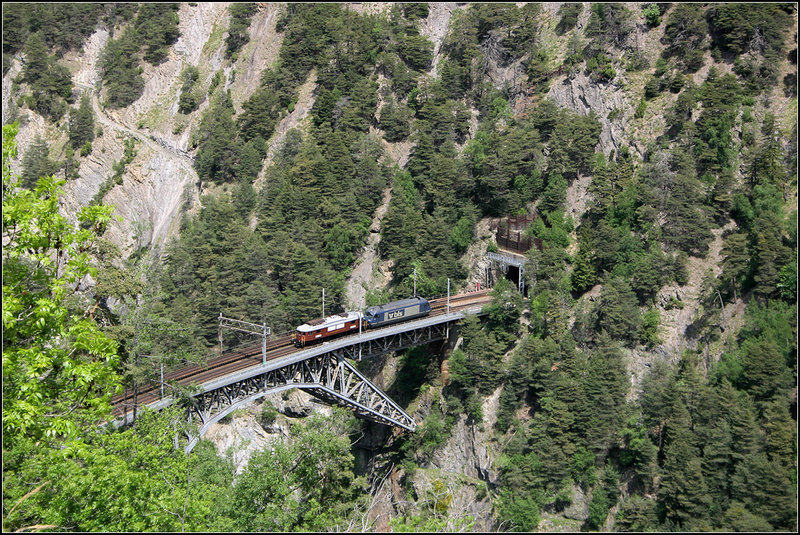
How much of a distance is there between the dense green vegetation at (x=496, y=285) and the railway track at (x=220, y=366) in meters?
2.11

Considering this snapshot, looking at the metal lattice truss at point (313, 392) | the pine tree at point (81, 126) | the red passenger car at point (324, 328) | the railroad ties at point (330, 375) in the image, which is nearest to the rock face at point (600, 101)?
the railroad ties at point (330, 375)

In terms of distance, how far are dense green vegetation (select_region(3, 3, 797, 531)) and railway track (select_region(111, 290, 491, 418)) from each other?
211 centimetres

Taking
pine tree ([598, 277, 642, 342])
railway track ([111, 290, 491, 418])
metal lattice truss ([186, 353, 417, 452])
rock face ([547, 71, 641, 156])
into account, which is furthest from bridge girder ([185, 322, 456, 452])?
rock face ([547, 71, 641, 156])

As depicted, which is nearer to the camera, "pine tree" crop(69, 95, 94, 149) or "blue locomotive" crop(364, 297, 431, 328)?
"blue locomotive" crop(364, 297, 431, 328)

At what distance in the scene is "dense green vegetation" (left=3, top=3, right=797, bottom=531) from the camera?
20312 mm

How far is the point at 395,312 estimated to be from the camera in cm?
5628

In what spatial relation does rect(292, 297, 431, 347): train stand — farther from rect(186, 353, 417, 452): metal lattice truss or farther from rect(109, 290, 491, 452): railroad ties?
rect(186, 353, 417, 452): metal lattice truss

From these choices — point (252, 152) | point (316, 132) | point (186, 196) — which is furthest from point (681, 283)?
point (186, 196)

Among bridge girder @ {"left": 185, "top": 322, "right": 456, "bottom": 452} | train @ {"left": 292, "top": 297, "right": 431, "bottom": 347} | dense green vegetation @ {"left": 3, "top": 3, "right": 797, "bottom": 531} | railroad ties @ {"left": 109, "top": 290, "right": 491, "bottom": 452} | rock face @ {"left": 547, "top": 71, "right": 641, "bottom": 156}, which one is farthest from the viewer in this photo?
rock face @ {"left": 547, "top": 71, "right": 641, "bottom": 156}

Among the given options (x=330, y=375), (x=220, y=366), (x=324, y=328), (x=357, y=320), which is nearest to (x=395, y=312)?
(x=357, y=320)

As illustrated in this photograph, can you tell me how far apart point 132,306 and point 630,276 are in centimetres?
3917

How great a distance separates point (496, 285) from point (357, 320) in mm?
13173

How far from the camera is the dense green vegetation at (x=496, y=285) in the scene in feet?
66.6

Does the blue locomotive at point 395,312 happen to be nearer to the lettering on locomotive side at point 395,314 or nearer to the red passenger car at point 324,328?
the lettering on locomotive side at point 395,314
